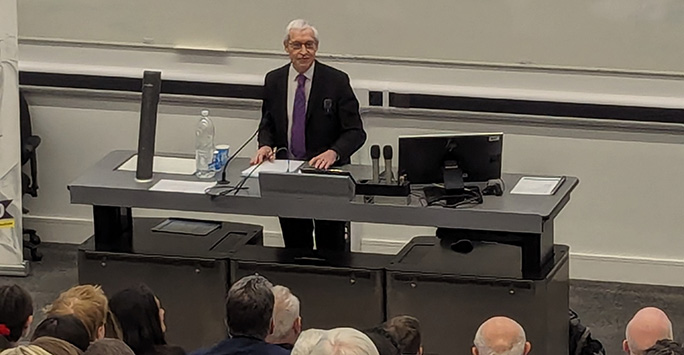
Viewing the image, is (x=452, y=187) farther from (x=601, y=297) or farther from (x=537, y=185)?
(x=601, y=297)

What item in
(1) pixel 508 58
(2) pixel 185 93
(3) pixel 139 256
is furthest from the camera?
(2) pixel 185 93

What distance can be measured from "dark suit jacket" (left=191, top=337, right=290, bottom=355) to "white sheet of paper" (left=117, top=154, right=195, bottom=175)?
76.1 inches

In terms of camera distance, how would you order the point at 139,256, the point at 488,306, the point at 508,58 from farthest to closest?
1. the point at 508,58
2. the point at 139,256
3. the point at 488,306

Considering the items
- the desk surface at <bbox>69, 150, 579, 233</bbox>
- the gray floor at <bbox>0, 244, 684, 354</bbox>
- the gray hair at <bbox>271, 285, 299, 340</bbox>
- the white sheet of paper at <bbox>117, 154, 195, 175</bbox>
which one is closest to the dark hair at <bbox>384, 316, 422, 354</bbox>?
the gray hair at <bbox>271, 285, 299, 340</bbox>

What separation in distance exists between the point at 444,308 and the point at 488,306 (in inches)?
7.4

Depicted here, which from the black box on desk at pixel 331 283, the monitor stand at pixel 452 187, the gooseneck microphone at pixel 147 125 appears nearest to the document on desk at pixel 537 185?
the monitor stand at pixel 452 187

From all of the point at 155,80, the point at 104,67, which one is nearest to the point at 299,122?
the point at 155,80

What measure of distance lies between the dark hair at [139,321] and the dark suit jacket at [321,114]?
1868 millimetres

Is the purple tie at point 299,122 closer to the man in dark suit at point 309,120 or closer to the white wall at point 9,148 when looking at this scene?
the man in dark suit at point 309,120

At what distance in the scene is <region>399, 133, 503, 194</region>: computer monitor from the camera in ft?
17.6

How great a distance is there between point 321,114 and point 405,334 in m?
2.06

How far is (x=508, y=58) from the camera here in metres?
6.91

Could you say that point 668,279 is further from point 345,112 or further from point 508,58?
point 345,112

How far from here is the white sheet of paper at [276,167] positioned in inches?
222
